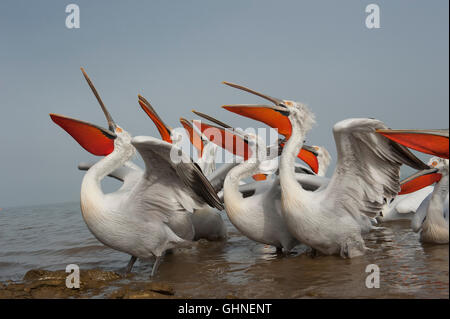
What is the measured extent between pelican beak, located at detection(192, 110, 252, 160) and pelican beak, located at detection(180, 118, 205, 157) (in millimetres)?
1564

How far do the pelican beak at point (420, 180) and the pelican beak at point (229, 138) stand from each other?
2097 mm

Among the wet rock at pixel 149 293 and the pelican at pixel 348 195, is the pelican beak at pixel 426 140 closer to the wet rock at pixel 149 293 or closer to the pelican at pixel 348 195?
the pelican at pixel 348 195

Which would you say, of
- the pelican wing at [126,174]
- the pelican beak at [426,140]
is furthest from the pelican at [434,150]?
the pelican wing at [126,174]

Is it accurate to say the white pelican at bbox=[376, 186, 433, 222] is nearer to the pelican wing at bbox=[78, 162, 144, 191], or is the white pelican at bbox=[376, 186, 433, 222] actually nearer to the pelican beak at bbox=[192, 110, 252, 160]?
the pelican beak at bbox=[192, 110, 252, 160]

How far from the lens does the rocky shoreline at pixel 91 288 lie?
11.3ft

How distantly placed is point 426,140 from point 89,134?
4152mm

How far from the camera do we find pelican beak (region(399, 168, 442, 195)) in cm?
485

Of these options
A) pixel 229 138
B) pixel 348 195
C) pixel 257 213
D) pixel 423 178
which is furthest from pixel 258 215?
pixel 423 178

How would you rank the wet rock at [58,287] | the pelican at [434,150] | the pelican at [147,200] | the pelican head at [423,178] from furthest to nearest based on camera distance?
the pelican head at [423,178] → the pelican at [147,200] → the wet rock at [58,287] → the pelican at [434,150]

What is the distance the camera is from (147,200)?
4.59m

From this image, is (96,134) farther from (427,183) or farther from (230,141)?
(427,183)

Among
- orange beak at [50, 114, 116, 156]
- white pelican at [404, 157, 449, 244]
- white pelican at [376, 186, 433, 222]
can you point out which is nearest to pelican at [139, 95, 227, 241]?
orange beak at [50, 114, 116, 156]
